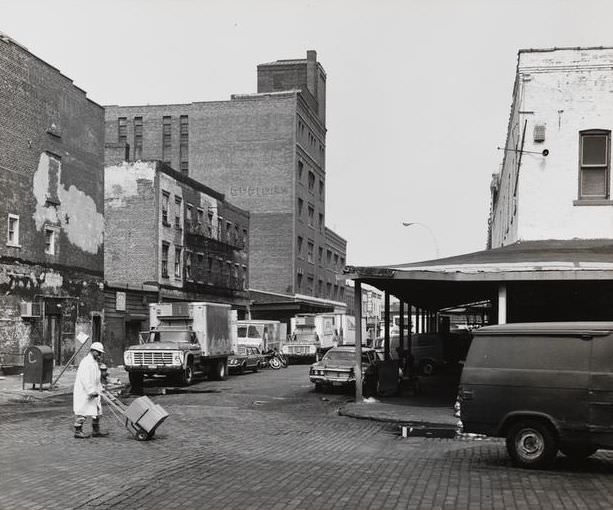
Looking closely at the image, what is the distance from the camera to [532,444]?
11242 mm

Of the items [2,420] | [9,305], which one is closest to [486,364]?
[2,420]

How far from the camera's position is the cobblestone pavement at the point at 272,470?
8.95m

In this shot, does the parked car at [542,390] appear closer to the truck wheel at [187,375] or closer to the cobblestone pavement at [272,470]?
the cobblestone pavement at [272,470]

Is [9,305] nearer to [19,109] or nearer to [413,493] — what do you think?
[19,109]

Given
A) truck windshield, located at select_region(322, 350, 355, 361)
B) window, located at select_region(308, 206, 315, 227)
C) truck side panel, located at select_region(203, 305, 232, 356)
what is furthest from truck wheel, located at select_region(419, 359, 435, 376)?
window, located at select_region(308, 206, 315, 227)

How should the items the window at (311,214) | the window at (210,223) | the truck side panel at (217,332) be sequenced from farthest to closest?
the window at (311,214) < the window at (210,223) < the truck side panel at (217,332)

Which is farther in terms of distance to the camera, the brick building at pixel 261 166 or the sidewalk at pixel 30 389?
the brick building at pixel 261 166

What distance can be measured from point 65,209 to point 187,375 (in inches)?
519

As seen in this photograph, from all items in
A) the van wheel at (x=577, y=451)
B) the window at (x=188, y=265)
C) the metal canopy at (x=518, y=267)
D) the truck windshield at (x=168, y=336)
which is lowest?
the van wheel at (x=577, y=451)

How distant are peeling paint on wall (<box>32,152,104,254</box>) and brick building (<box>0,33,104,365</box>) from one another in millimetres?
44


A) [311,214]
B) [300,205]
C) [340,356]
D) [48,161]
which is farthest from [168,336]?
[311,214]

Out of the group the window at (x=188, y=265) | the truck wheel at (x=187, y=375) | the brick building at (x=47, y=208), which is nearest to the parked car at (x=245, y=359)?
the truck wheel at (x=187, y=375)

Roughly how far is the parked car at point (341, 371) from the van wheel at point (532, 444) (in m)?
13.4

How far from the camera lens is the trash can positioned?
24031 millimetres
